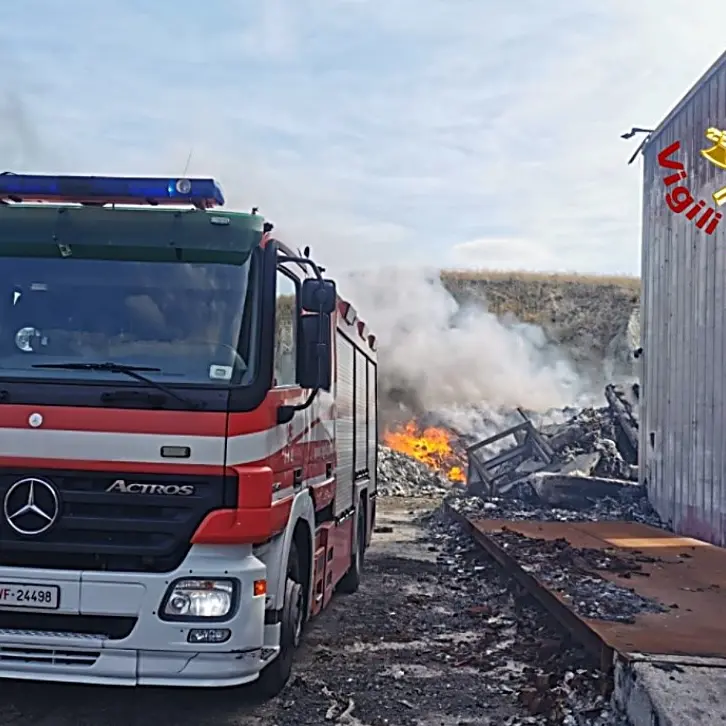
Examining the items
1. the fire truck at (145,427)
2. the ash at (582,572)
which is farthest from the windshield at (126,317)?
the ash at (582,572)

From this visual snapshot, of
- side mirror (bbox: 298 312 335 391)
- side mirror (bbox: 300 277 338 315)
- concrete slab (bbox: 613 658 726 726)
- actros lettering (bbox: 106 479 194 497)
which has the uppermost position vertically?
side mirror (bbox: 300 277 338 315)

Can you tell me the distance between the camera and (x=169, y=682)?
14.7ft

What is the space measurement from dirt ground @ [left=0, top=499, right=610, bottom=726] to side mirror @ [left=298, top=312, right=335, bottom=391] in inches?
77.7

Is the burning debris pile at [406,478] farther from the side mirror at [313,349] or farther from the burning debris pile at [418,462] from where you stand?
the side mirror at [313,349]

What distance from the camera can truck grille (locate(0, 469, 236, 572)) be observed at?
4547mm

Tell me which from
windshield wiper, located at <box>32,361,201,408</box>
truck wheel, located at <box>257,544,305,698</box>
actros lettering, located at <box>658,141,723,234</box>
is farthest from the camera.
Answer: actros lettering, located at <box>658,141,723,234</box>

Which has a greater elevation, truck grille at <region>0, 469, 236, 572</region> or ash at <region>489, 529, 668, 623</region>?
truck grille at <region>0, 469, 236, 572</region>

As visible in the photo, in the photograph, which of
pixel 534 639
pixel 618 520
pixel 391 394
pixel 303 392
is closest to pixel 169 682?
pixel 303 392

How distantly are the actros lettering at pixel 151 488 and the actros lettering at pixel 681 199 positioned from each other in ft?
29.8

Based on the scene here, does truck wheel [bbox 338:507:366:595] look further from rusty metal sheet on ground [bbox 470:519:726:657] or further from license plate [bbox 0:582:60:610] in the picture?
license plate [bbox 0:582:60:610]

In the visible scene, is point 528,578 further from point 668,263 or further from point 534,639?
point 668,263

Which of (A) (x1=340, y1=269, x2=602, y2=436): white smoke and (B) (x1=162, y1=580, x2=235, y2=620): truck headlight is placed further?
(A) (x1=340, y1=269, x2=602, y2=436): white smoke

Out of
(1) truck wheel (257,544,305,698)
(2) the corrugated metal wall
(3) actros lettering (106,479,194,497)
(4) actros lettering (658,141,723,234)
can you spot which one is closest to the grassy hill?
(2) the corrugated metal wall

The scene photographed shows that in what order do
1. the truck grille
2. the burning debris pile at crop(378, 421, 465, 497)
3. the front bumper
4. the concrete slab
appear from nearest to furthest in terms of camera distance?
the concrete slab
the front bumper
the truck grille
the burning debris pile at crop(378, 421, 465, 497)
